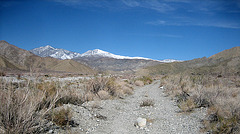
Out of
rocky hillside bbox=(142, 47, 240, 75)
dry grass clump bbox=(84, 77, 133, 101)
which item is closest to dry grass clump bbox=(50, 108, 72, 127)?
dry grass clump bbox=(84, 77, 133, 101)

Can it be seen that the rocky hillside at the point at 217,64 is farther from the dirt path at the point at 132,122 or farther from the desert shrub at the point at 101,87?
the dirt path at the point at 132,122

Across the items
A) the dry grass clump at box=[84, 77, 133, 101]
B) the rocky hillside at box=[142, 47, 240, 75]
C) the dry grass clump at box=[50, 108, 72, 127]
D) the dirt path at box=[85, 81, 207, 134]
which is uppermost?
the rocky hillside at box=[142, 47, 240, 75]

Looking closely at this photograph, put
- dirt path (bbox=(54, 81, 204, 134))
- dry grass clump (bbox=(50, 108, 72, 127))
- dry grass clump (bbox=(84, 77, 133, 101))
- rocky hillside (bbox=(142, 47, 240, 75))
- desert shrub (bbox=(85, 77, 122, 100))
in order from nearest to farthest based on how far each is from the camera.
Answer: dry grass clump (bbox=(50, 108, 72, 127)) < dirt path (bbox=(54, 81, 204, 134)) < dry grass clump (bbox=(84, 77, 133, 101)) < desert shrub (bbox=(85, 77, 122, 100)) < rocky hillside (bbox=(142, 47, 240, 75))

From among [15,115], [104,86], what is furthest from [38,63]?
[104,86]

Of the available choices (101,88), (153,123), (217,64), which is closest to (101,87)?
(101,88)

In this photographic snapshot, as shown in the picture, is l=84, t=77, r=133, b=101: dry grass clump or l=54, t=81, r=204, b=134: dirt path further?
l=84, t=77, r=133, b=101: dry grass clump

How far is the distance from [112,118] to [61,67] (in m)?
103

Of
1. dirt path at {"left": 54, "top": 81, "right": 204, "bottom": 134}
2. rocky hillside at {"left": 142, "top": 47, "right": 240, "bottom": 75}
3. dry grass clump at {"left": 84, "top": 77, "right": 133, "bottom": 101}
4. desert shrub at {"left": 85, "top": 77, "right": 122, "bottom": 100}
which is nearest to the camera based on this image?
dirt path at {"left": 54, "top": 81, "right": 204, "bottom": 134}

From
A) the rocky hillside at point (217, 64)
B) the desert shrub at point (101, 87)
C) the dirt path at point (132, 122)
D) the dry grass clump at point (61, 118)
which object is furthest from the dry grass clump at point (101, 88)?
the rocky hillside at point (217, 64)

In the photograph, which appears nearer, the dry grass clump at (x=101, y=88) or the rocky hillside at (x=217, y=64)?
the dry grass clump at (x=101, y=88)

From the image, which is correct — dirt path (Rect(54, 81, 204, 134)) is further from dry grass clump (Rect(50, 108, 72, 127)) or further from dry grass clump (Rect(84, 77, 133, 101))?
dry grass clump (Rect(84, 77, 133, 101))

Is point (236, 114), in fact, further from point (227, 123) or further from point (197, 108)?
point (197, 108)

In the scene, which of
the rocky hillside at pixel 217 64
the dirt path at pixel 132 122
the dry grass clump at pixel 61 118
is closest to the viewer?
the dry grass clump at pixel 61 118

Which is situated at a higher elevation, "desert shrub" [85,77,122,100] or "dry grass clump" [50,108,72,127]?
"desert shrub" [85,77,122,100]
